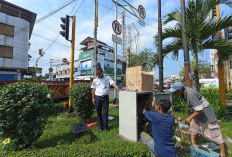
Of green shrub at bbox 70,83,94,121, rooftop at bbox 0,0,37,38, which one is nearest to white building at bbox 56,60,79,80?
rooftop at bbox 0,0,37,38

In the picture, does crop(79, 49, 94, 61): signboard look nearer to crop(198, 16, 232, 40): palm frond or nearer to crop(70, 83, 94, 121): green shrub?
crop(70, 83, 94, 121): green shrub

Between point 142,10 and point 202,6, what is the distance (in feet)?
16.6

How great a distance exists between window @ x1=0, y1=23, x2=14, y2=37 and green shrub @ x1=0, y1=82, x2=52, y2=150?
2315 cm

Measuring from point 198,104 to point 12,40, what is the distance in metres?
25.8

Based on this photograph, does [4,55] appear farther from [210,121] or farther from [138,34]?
[210,121]

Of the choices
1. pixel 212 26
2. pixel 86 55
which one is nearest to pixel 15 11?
pixel 86 55

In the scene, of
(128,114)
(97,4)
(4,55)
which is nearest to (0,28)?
(4,55)

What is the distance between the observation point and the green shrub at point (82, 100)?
4203 mm

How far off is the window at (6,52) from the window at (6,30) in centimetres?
208

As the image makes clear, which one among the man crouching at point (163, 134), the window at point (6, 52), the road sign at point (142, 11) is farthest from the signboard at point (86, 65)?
the man crouching at point (163, 134)

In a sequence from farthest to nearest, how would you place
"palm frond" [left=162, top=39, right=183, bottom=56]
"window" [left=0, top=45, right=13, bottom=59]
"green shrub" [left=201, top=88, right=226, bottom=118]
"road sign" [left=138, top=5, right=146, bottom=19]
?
"window" [left=0, top=45, right=13, bottom=59] → "road sign" [left=138, top=5, right=146, bottom=19] → "palm frond" [left=162, top=39, right=183, bottom=56] → "green shrub" [left=201, top=88, right=226, bottom=118]

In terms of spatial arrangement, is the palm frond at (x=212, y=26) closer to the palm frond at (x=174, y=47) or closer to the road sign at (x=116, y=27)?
the palm frond at (x=174, y=47)

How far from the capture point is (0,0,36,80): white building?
18809mm

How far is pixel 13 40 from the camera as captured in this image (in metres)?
19.7
